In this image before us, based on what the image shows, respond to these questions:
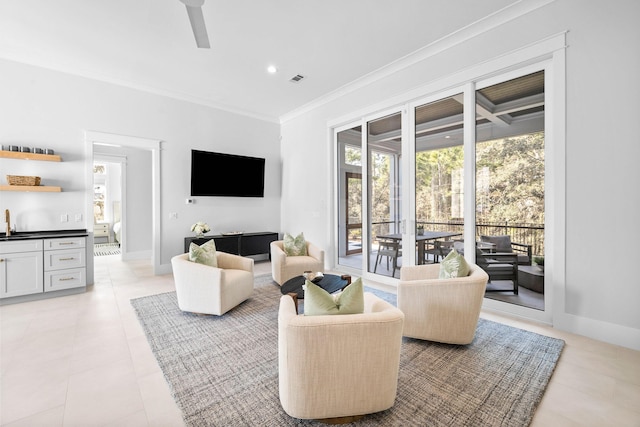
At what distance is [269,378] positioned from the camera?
81.4 inches

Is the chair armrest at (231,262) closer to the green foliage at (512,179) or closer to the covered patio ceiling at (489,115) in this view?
the covered patio ceiling at (489,115)

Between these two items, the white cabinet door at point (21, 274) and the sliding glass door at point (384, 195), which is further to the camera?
the sliding glass door at point (384, 195)

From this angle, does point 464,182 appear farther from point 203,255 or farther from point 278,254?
point 203,255

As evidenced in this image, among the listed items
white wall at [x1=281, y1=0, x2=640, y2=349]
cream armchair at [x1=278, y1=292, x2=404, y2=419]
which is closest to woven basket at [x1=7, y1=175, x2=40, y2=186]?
cream armchair at [x1=278, y1=292, x2=404, y2=419]

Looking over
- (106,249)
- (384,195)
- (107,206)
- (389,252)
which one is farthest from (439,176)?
(107,206)

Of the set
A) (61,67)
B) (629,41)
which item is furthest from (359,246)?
(61,67)

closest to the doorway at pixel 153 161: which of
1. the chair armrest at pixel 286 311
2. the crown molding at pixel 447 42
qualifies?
the crown molding at pixel 447 42

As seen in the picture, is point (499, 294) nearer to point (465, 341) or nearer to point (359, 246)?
point (465, 341)

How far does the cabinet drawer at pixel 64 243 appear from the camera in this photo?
12.6 ft

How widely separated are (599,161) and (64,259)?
6322 mm

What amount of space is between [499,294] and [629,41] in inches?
104

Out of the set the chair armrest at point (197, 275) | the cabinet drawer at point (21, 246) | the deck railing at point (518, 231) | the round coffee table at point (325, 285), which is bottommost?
the round coffee table at point (325, 285)

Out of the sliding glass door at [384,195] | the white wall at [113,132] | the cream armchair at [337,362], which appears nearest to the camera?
the cream armchair at [337,362]

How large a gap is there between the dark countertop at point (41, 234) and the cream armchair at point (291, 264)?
9.13 ft
